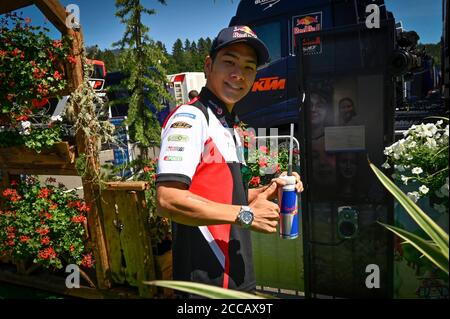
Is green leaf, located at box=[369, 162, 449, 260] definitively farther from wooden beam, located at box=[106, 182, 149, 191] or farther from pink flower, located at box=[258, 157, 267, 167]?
pink flower, located at box=[258, 157, 267, 167]

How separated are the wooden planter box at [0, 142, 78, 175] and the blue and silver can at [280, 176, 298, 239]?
81.5 inches

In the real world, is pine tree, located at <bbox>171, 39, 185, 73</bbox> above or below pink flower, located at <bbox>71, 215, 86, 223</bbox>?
above

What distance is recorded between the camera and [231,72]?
5.22 ft

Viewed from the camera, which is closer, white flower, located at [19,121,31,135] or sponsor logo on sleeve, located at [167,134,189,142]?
sponsor logo on sleeve, located at [167,134,189,142]

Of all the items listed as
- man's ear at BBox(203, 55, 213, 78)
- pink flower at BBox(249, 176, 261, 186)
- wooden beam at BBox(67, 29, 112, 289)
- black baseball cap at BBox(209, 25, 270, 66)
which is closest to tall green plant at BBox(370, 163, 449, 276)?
black baseball cap at BBox(209, 25, 270, 66)

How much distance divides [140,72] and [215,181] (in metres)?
2.40

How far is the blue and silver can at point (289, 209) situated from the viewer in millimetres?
1598

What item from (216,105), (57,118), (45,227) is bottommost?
(45,227)

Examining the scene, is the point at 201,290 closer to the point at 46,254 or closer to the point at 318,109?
the point at 318,109

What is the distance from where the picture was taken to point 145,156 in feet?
11.6

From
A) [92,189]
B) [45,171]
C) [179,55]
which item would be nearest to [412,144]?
[92,189]

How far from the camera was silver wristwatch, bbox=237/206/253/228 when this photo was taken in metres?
1.36

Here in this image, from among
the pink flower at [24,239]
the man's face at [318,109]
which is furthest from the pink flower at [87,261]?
the man's face at [318,109]
